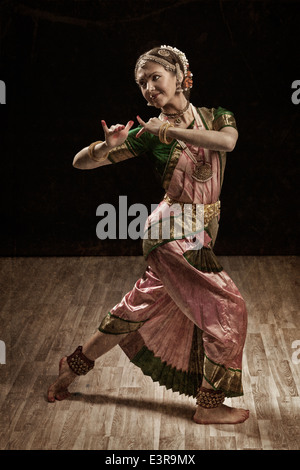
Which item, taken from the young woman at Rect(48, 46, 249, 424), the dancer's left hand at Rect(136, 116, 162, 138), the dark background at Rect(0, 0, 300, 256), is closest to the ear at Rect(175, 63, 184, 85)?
the young woman at Rect(48, 46, 249, 424)

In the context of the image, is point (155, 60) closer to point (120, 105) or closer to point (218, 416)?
point (218, 416)

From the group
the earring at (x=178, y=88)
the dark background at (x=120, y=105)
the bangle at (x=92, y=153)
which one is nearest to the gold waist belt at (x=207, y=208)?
the bangle at (x=92, y=153)

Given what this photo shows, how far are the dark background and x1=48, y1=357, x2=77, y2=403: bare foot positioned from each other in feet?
7.62

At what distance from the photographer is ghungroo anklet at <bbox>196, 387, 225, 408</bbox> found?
151 inches

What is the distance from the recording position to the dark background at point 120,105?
5812 millimetres

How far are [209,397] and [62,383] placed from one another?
0.72m

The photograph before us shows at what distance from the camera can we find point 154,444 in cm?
367

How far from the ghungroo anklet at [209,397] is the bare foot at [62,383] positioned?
618mm

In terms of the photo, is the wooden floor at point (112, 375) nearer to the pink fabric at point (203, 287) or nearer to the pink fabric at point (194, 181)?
the pink fabric at point (203, 287)

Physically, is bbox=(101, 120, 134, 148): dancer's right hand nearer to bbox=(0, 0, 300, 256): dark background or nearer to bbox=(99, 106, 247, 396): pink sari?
bbox=(99, 106, 247, 396): pink sari

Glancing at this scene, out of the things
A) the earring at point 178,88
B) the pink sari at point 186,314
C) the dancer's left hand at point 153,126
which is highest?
the earring at point 178,88

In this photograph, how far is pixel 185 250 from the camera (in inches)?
147

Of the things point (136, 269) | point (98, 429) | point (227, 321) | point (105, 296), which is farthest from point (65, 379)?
point (136, 269)

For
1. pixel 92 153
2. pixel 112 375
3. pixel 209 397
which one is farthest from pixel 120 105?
pixel 209 397
